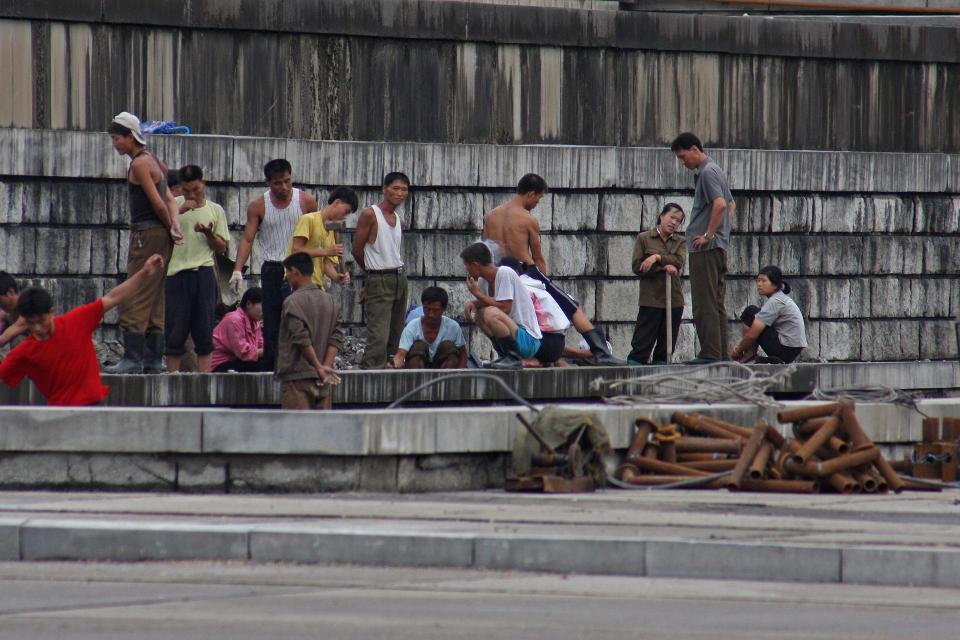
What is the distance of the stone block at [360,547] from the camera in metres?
7.85

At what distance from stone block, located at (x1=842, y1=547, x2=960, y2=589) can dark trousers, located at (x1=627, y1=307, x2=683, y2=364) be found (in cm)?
716

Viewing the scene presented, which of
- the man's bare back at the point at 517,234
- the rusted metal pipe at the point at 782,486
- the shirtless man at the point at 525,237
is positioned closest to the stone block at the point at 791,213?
the shirtless man at the point at 525,237

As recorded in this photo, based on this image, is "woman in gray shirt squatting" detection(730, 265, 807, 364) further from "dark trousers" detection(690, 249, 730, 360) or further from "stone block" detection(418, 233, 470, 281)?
"stone block" detection(418, 233, 470, 281)

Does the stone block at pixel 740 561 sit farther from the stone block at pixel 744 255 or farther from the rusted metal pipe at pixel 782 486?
the stone block at pixel 744 255

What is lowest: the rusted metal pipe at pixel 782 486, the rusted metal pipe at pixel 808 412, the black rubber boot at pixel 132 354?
the rusted metal pipe at pixel 782 486

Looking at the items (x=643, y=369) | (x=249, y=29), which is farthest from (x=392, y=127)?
(x=643, y=369)

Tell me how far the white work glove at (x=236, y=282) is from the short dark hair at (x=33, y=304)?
9.28 ft

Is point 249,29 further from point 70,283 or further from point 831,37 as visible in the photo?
point 831,37

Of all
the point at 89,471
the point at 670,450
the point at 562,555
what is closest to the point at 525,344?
the point at 670,450

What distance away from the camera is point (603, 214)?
16281mm

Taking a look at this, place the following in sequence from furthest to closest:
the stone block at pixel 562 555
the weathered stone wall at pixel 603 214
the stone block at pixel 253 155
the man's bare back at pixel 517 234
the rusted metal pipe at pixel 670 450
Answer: the stone block at pixel 253 155
the weathered stone wall at pixel 603 214
the man's bare back at pixel 517 234
the rusted metal pipe at pixel 670 450
the stone block at pixel 562 555

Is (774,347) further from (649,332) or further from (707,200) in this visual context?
(707,200)

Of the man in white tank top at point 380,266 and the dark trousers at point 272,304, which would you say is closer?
the dark trousers at point 272,304

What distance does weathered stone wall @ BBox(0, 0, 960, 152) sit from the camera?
1468 cm
